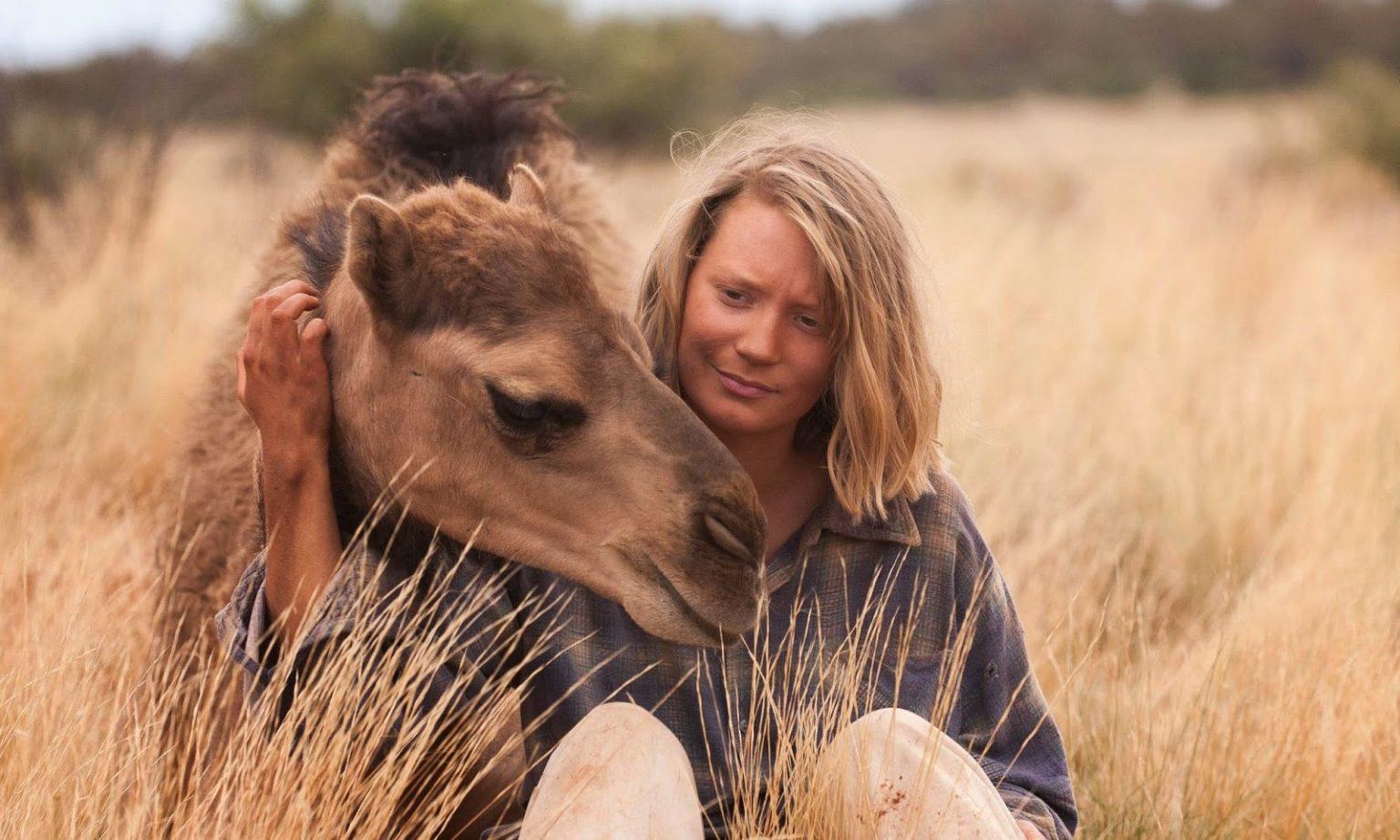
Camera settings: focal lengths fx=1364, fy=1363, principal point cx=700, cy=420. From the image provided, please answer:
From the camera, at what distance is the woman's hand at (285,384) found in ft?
9.53

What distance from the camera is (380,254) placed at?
286 cm

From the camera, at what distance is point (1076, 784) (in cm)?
371

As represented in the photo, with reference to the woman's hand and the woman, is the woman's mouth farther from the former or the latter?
the woman's hand

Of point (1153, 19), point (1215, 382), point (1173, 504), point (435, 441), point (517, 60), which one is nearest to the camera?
point (435, 441)

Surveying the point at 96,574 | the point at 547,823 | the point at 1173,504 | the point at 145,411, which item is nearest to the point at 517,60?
the point at 145,411

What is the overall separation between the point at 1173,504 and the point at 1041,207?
33.3 ft

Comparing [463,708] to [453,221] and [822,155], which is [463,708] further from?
[822,155]

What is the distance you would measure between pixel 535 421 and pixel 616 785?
747mm

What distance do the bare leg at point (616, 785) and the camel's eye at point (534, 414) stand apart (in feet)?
1.95

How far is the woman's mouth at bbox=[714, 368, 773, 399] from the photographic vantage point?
312cm

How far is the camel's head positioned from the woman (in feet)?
0.69

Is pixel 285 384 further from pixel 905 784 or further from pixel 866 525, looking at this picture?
pixel 905 784

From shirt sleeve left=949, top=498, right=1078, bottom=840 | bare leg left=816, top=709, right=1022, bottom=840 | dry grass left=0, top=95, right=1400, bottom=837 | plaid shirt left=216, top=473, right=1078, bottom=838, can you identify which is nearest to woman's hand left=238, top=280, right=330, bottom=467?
plaid shirt left=216, top=473, right=1078, bottom=838

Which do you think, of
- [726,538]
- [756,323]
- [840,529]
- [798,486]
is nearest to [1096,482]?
[798,486]
